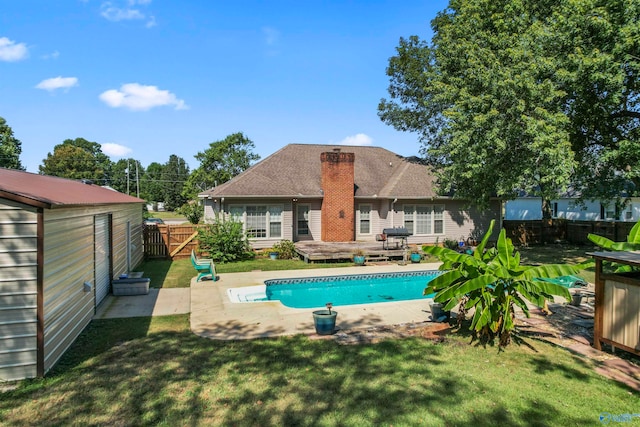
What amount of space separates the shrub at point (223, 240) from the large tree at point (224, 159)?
31.8 metres

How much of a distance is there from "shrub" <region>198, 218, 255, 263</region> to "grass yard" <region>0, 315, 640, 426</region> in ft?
33.6

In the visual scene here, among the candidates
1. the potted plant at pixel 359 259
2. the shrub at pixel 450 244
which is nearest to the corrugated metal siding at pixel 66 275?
the potted plant at pixel 359 259

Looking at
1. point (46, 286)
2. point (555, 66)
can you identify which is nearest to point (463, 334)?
point (46, 286)

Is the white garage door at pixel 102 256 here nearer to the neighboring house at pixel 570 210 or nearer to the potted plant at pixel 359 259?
the potted plant at pixel 359 259

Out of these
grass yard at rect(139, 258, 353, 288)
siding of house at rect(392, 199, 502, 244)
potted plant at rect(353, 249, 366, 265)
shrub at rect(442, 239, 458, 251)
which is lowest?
grass yard at rect(139, 258, 353, 288)

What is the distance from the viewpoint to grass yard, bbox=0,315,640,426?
466 cm

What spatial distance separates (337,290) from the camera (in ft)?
45.1

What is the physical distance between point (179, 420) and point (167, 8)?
518 inches

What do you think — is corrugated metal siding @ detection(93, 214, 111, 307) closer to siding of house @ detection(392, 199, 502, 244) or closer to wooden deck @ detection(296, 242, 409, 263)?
wooden deck @ detection(296, 242, 409, 263)

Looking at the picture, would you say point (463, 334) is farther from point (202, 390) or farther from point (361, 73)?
point (361, 73)

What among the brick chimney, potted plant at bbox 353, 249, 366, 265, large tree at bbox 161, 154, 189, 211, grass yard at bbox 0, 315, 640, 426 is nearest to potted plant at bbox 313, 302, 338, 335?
grass yard at bbox 0, 315, 640, 426

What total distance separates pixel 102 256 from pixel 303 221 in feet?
38.2

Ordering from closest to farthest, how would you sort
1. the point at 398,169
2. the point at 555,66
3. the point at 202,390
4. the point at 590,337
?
the point at 202,390 → the point at 590,337 → the point at 555,66 → the point at 398,169

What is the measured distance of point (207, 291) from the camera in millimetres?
12055
